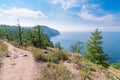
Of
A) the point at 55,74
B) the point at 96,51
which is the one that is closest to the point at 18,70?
the point at 55,74

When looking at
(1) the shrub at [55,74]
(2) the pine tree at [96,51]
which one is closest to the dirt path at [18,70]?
(1) the shrub at [55,74]

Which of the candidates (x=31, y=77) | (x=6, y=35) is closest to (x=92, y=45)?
(x=31, y=77)

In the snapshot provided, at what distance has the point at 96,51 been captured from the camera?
118 ft

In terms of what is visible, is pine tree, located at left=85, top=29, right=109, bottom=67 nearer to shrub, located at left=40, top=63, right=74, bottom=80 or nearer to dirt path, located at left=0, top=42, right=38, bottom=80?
dirt path, located at left=0, top=42, right=38, bottom=80

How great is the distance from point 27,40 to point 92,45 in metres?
28.4

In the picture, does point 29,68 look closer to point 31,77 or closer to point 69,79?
point 31,77

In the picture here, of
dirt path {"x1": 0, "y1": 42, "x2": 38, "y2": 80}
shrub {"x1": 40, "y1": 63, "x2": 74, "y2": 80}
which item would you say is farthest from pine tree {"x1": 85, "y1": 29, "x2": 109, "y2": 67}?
shrub {"x1": 40, "y1": 63, "x2": 74, "y2": 80}

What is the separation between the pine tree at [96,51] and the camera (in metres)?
35.5

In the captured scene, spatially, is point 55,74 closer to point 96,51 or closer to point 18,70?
point 18,70

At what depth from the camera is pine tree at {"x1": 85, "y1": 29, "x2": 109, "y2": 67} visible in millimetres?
35469

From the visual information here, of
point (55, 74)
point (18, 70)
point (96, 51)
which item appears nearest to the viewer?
point (55, 74)

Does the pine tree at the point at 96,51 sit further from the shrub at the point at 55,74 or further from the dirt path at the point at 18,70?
the shrub at the point at 55,74

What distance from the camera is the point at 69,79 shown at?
11.5m

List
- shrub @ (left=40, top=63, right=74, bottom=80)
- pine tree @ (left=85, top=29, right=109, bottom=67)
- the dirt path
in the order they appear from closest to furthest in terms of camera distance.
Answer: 1. shrub @ (left=40, top=63, right=74, bottom=80)
2. the dirt path
3. pine tree @ (left=85, top=29, right=109, bottom=67)
